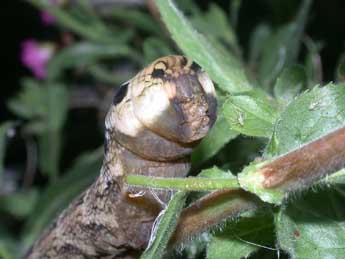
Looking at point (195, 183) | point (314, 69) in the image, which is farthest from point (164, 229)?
point (314, 69)

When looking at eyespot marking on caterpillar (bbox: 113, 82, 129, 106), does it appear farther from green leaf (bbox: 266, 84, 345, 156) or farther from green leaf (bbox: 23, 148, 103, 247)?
green leaf (bbox: 23, 148, 103, 247)

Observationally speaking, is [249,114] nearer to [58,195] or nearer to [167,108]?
[167,108]

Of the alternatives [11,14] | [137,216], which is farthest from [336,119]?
[11,14]

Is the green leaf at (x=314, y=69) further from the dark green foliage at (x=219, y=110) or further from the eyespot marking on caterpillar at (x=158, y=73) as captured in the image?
the eyespot marking on caterpillar at (x=158, y=73)

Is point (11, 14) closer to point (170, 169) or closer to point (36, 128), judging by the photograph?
point (36, 128)

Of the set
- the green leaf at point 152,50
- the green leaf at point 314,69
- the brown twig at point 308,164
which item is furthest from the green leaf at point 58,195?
the brown twig at point 308,164
